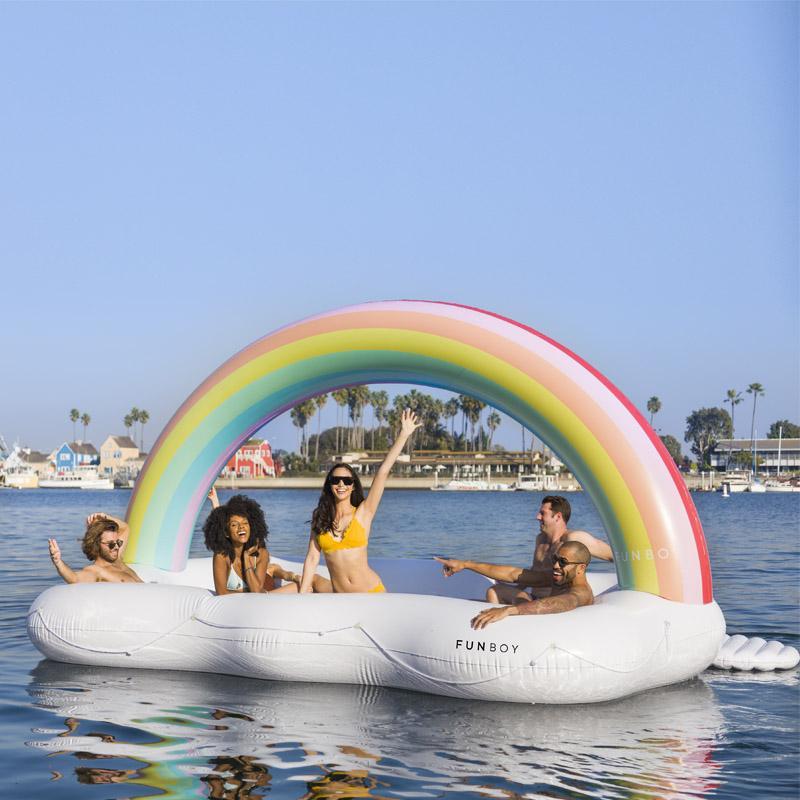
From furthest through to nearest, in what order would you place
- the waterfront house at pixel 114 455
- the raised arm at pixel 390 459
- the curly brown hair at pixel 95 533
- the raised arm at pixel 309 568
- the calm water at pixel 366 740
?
the waterfront house at pixel 114 455 → the curly brown hair at pixel 95 533 → the raised arm at pixel 309 568 → the raised arm at pixel 390 459 → the calm water at pixel 366 740

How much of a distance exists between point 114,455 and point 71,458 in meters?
3.70

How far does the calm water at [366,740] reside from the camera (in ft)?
13.9

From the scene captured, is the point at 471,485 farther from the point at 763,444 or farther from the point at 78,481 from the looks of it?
the point at 763,444

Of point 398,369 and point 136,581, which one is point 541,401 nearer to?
point 398,369

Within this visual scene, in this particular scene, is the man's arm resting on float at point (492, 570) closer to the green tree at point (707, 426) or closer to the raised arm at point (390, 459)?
the raised arm at point (390, 459)

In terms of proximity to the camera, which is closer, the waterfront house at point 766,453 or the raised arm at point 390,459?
the raised arm at point 390,459

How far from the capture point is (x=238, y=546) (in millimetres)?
6738

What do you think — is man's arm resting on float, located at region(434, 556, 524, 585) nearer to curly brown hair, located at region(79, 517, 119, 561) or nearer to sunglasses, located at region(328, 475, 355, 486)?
sunglasses, located at region(328, 475, 355, 486)

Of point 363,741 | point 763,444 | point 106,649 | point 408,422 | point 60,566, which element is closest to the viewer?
point 363,741

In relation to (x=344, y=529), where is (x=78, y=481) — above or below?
below

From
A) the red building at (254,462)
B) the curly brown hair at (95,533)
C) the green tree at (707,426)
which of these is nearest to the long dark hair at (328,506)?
the curly brown hair at (95,533)

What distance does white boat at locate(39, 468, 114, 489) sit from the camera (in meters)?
84.8

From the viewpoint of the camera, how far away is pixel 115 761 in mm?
4535

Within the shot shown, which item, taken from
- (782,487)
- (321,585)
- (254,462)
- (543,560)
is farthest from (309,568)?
(782,487)
